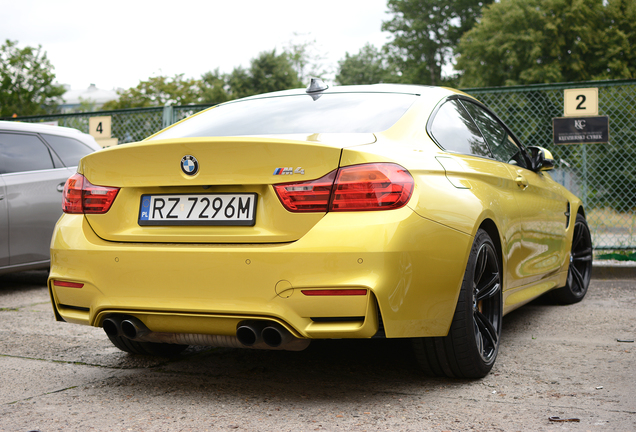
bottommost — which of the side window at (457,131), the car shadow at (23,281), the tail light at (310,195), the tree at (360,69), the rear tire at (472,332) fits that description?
the car shadow at (23,281)

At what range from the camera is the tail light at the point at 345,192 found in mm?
2590

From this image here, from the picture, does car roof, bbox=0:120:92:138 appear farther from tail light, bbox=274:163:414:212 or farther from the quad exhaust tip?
tail light, bbox=274:163:414:212

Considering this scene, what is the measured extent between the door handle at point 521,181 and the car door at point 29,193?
175 inches

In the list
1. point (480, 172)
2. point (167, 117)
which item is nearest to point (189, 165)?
point (480, 172)

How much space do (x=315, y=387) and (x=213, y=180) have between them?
43.9 inches

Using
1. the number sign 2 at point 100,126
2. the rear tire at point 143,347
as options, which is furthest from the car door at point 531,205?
the number sign 2 at point 100,126

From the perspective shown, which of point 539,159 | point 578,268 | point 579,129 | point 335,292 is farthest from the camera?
point 579,129

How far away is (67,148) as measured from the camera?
Answer: 6824mm

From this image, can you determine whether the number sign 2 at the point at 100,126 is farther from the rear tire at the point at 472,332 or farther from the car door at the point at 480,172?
the rear tire at the point at 472,332

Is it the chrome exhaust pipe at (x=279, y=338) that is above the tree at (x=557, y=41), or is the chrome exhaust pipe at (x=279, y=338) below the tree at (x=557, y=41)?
below

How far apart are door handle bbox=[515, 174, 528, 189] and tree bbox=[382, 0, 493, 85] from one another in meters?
50.9

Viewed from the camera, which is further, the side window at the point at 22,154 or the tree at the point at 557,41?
the tree at the point at 557,41

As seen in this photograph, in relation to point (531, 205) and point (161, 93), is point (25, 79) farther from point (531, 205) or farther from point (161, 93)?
point (531, 205)

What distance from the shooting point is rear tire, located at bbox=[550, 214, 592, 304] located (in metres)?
5.42
